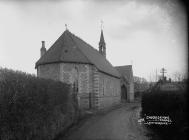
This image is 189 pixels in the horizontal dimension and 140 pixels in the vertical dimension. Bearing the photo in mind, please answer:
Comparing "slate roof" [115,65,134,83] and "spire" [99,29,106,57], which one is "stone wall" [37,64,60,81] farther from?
"slate roof" [115,65,134,83]

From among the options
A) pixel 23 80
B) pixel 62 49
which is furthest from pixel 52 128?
pixel 62 49

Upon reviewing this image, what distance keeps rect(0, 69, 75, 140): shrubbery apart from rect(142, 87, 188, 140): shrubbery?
19.1 ft

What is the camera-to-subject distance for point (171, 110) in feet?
38.7

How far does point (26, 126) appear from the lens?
821cm

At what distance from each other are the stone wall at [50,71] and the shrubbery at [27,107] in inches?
518

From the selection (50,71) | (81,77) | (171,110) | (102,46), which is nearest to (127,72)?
(102,46)

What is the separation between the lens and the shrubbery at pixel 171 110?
9.82m

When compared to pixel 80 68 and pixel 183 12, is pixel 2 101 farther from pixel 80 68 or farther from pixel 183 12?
pixel 80 68

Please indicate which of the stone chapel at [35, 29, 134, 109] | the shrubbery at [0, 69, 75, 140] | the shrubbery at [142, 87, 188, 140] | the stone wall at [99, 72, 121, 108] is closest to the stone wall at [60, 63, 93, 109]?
the stone chapel at [35, 29, 134, 109]

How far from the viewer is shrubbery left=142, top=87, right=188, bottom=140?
9.82m

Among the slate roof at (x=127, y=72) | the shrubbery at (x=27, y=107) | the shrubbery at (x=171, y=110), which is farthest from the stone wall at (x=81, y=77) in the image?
the slate roof at (x=127, y=72)

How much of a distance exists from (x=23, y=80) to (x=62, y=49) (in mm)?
19169

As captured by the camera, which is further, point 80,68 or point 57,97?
point 80,68

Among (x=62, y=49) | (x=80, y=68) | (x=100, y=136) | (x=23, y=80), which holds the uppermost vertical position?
(x=62, y=49)
